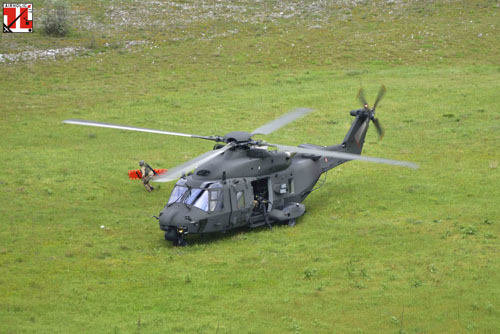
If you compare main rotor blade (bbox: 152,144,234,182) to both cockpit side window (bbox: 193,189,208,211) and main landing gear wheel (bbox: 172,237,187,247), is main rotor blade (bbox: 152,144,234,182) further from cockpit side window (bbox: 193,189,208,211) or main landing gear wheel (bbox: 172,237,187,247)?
main landing gear wheel (bbox: 172,237,187,247)

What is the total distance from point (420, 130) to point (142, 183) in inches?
712

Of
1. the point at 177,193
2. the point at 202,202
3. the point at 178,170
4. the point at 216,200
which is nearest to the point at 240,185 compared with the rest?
the point at 216,200

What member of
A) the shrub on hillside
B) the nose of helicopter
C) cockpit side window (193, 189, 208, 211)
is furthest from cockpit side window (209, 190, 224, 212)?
the shrub on hillside

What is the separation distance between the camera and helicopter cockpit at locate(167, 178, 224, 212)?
2122 centimetres

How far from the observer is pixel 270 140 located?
37000mm

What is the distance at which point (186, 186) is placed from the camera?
21.7 metres

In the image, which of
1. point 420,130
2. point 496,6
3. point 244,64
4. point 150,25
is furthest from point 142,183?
point 496,6

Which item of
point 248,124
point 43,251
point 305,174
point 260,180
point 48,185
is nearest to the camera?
point 43,251

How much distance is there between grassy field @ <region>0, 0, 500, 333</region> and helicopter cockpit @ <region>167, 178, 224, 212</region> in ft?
4.79

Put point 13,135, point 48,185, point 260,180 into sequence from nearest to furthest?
point 260,180, point 48,185, point 13,135

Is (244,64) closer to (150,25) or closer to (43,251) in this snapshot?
(150,25)

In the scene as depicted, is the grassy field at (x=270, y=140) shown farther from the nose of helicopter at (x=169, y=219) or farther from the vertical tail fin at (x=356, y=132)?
the vertical tail fin at (x=356, y=132)

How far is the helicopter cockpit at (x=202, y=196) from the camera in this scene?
21.2 meters

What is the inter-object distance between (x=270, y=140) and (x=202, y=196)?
16130 millimetres
